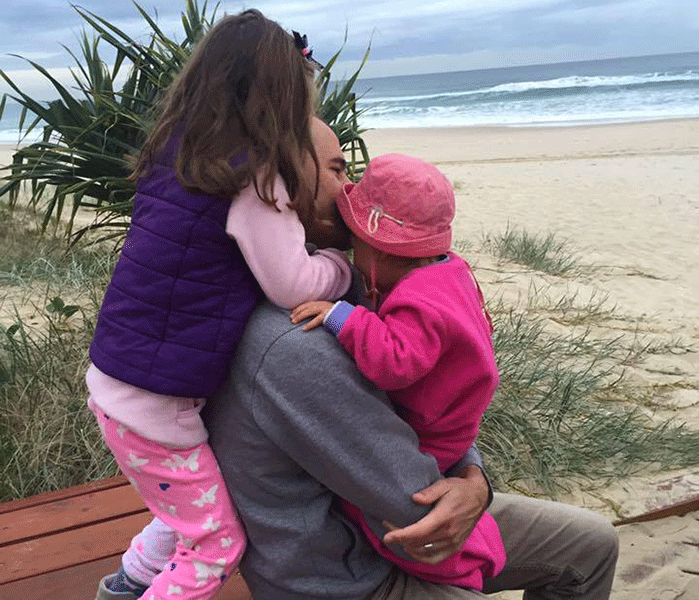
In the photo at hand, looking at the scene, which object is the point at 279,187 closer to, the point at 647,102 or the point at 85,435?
the point at 85,435

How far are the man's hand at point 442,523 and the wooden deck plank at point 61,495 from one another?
1698mm

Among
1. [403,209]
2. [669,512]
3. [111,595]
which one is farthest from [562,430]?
[403,209]

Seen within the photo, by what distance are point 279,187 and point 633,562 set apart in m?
2.27

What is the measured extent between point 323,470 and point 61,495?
172 centimetres

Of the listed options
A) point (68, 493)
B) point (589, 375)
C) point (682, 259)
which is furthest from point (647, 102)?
point (68, 493)

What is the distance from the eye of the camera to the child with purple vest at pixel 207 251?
1502 millimetres

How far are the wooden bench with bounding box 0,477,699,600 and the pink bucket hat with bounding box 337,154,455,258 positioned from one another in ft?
3.86

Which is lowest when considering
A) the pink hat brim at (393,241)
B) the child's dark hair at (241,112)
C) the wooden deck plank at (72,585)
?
the wooden deck plank at (72,585)

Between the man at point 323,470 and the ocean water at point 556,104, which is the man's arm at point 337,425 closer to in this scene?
the man at point 323,470

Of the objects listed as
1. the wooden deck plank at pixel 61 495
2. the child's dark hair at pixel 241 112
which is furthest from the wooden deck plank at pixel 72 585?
the child's dark hair at pixel 241 112

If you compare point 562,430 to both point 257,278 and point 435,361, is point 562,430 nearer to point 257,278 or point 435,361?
point 435,361

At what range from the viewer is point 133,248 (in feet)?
5.25

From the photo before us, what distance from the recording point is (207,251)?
1525 mm

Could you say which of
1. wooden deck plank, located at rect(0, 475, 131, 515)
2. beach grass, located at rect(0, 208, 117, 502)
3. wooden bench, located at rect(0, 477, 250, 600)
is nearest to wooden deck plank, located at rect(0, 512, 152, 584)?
wooden bench, located at rect(0, 477, 250, 600)
